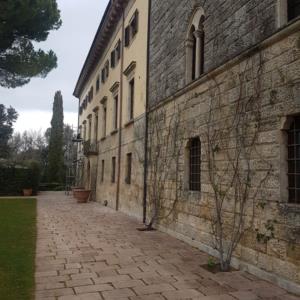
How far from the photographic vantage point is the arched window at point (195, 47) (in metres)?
8.44

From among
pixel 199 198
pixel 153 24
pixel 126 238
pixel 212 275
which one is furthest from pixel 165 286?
pixel 153 24

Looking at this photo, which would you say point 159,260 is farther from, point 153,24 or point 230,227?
point 153,24

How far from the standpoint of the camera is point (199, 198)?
25.6ft

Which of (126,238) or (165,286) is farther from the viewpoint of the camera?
(126,238)

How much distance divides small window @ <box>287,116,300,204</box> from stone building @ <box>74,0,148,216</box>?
713cm

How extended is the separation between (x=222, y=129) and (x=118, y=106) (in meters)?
10.3

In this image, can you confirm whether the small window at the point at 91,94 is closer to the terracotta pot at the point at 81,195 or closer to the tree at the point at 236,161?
the terracotta pot at the point at 81,195

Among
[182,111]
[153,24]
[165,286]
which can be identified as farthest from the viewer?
[153,24]

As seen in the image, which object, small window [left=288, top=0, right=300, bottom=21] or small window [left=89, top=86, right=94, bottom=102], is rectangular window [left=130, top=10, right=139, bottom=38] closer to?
small window [left=288, top=0, right=300, bottom=21]

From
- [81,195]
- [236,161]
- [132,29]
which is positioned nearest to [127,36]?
[132,29]

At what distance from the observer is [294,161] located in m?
5.22

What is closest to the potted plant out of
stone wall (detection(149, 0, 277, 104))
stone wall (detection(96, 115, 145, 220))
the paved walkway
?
stone wall (detection(96, 115, 145, 220))

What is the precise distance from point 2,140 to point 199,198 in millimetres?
32263

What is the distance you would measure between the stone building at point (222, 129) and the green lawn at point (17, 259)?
9.75 feet
